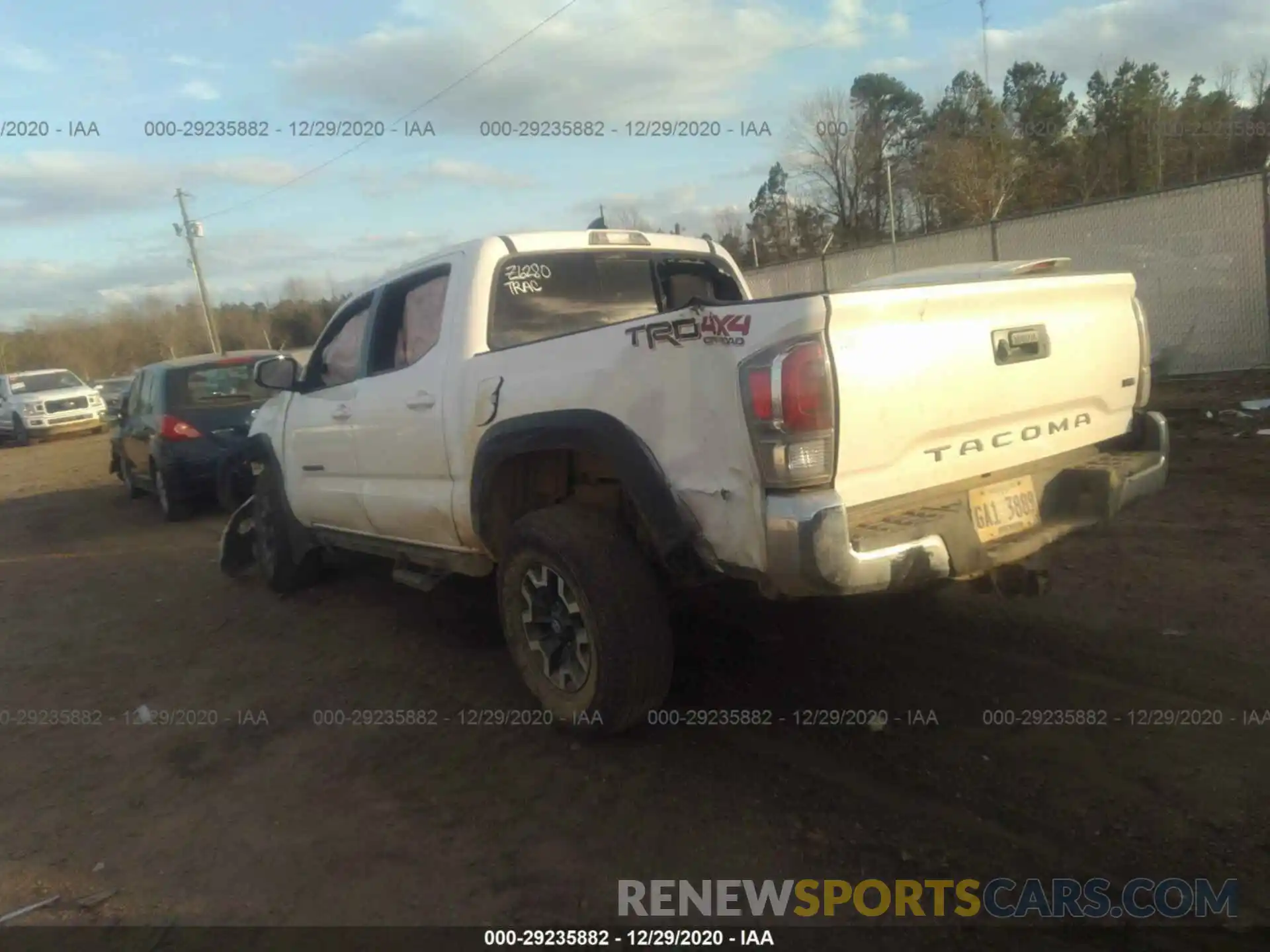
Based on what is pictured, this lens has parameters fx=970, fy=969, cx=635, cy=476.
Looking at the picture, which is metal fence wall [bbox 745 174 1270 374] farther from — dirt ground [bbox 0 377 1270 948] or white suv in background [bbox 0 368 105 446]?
white suv in background [bbox 0 368 105 446]

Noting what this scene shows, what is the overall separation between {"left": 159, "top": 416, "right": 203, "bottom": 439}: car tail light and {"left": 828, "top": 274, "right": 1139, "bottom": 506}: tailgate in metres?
8.61

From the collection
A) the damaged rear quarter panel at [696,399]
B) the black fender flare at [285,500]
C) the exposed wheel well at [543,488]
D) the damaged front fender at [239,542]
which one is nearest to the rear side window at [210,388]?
the damaged front fender at [239,542]

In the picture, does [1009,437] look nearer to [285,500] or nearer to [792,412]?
[792,412]

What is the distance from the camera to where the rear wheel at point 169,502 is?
9.95m

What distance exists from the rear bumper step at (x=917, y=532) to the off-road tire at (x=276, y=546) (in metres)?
4.45

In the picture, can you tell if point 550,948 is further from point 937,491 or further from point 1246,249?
point 1246,249

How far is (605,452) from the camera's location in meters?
3.56

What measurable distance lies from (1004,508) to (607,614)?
4.87 ft

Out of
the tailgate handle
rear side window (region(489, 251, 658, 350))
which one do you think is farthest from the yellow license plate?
rear side window (region(489, 251, 658, 350))

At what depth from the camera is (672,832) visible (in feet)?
10.5

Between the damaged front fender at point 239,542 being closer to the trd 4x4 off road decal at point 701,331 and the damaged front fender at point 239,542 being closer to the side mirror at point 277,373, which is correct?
the side mirror at point 277,373

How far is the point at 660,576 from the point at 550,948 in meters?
1.45

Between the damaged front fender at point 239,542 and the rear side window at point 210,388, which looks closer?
the damaged front fender at point 239,542

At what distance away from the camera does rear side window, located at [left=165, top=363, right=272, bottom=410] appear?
9984 mm
